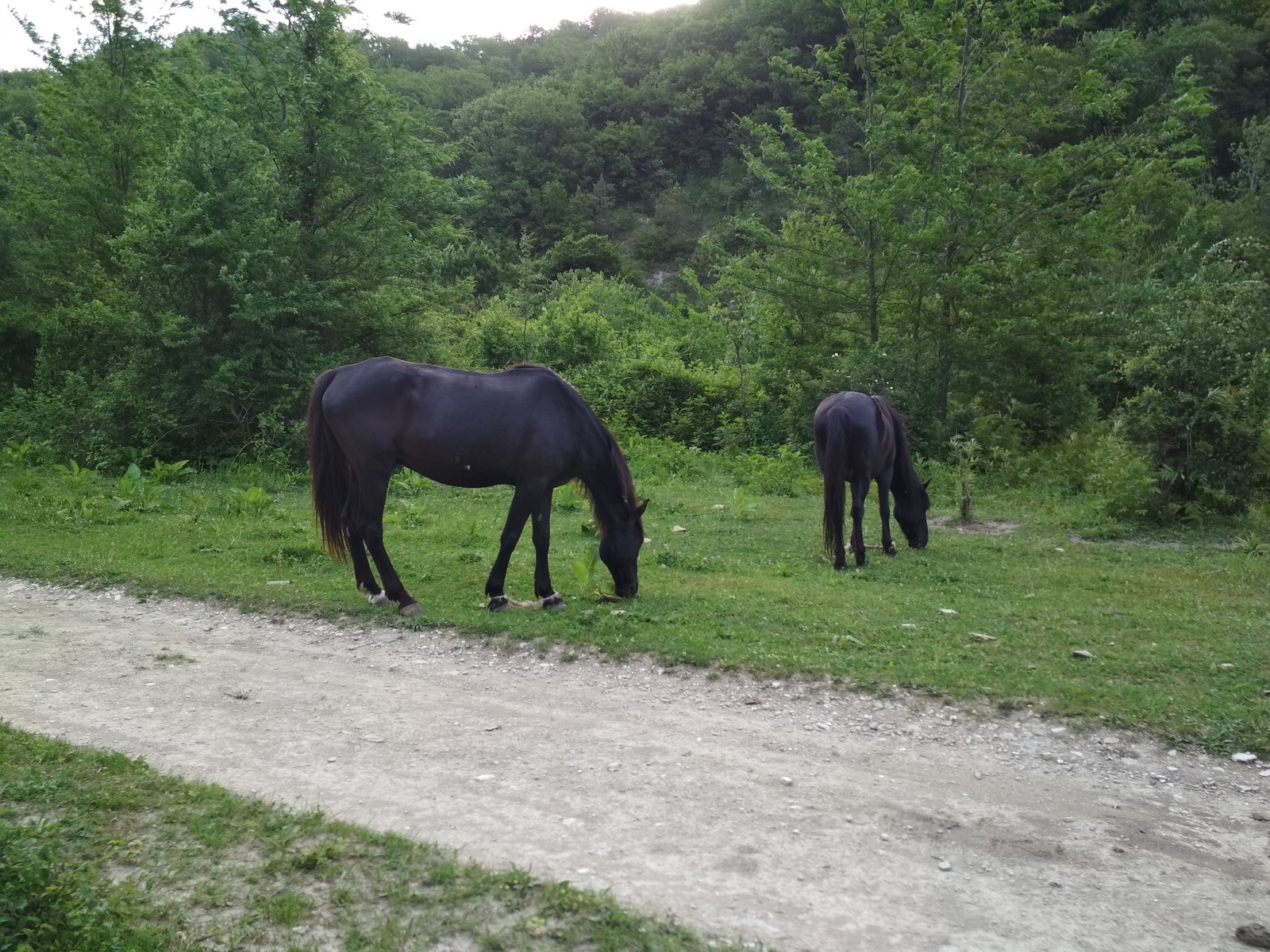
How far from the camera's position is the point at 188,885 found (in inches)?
153

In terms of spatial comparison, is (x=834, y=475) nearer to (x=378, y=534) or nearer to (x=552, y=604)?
(x=552, y=604)

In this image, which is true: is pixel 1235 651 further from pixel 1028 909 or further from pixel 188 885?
pixel 188 885

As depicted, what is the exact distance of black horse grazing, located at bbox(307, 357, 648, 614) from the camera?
341 inches

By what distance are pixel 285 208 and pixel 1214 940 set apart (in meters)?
19.2

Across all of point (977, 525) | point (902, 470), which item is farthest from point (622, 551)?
point (977, 525)

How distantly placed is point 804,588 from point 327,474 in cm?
494

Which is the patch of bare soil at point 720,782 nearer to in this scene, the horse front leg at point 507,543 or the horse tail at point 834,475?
the horse front leg at point 507,543

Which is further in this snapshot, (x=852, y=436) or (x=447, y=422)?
(x=852, y=436)

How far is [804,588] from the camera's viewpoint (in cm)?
966

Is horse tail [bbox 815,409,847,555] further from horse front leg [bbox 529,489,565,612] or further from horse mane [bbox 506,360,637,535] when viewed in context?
horse front leg [bbox 529,489,565,612]

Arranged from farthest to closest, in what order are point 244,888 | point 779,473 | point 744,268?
point 744,268 < point 779,473 < point 244,888

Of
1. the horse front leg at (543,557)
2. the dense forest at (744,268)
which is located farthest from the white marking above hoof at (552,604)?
the dense forest at (744,268)

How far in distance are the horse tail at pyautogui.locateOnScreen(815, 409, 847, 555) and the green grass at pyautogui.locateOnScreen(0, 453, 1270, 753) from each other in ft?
1.41

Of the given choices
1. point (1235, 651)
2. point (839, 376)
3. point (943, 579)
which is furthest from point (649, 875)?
point (839, 376)
